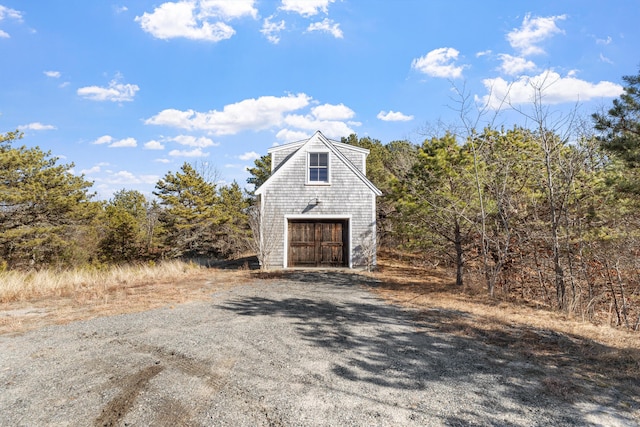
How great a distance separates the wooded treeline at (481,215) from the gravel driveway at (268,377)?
441 centimetres

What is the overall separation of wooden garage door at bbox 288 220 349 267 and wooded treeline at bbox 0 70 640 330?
2.62m

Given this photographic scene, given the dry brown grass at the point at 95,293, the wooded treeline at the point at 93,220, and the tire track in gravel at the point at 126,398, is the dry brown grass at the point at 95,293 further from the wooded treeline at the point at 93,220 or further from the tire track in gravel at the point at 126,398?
the wooded treeline at the point at 93,220

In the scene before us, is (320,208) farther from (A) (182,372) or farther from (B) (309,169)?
(A) (182,372)

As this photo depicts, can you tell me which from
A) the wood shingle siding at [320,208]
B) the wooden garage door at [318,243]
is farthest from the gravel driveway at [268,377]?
the wooden garage door at [318,243]

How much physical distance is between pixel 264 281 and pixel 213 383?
23.8 feet

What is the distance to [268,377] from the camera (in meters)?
3.80

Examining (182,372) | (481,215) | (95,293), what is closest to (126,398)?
(182,372)

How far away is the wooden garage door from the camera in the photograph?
45.6 ft

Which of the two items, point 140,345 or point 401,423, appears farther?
point 140,345

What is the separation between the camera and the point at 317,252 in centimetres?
1393

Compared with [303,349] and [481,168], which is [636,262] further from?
[303,349]

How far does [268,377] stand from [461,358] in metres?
2.58

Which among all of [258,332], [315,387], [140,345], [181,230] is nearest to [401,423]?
[315,387]

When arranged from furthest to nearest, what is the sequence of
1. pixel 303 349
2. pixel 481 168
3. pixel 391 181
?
pixel 391 181 < pixel 481 168 < pixel 303 349
